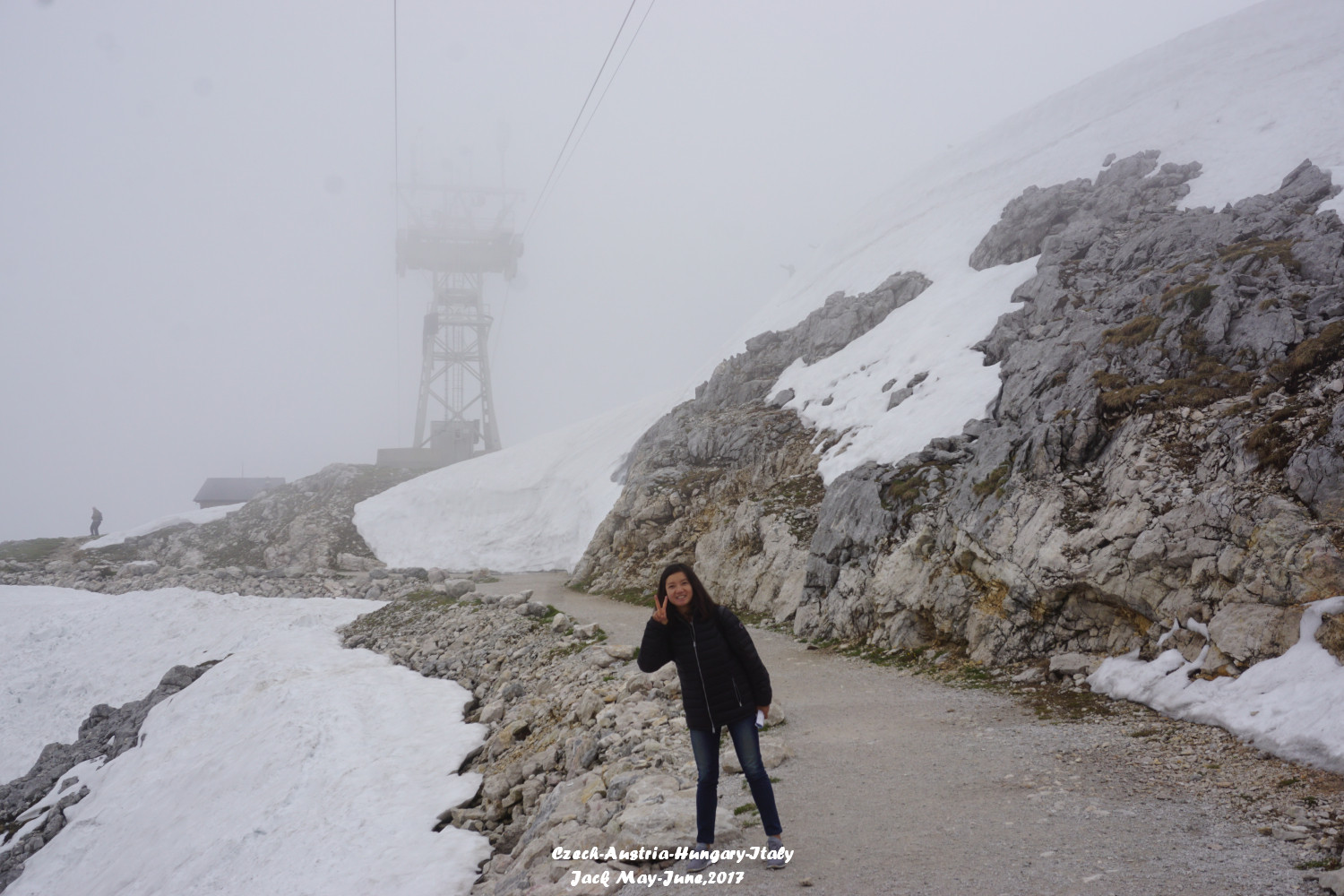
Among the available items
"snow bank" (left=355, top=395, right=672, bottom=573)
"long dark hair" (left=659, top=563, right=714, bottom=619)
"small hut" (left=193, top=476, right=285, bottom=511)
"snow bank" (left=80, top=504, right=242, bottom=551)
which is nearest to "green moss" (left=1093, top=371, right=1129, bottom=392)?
"long dark hair" (left=659, top=563, right=714, bottom=619)

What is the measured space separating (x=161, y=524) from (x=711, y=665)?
53.3 metres

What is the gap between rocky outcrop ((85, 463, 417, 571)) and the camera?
41.8 metres

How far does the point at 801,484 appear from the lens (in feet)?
70.7

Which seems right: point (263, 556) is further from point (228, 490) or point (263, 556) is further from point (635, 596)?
point (228, 490)

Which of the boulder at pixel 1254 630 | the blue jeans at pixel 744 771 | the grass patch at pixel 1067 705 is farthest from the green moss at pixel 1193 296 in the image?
the blue jeans at pixel 744 771

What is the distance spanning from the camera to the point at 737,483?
25.0m

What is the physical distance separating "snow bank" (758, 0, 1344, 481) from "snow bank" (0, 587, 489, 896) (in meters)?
13.0

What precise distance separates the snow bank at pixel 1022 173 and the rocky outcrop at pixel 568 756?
971 cm

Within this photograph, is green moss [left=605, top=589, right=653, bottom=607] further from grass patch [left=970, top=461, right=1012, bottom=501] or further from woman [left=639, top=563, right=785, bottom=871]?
woman [left=639, top=563, right=785, bottom=871]

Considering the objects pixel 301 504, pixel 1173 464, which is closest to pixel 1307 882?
pixel 1173 464

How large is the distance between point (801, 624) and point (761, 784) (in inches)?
435

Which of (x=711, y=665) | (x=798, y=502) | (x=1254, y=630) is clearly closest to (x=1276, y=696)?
(x=1254, y=630)

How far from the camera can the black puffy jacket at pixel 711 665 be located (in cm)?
590

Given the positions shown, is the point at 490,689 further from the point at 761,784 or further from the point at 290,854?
the point at 761,784
